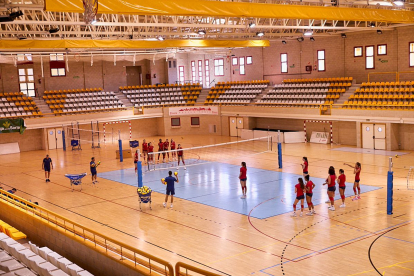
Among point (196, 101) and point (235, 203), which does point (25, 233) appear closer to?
point (235, 203)

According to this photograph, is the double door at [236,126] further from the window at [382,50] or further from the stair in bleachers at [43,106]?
the stair in bleachers at [43,106]

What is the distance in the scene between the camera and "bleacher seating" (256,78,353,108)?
37.0m

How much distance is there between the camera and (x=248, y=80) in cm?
4628

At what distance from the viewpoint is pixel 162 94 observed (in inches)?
1849

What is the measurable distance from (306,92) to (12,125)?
898 inches

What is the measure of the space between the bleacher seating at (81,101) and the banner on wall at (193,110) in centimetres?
456

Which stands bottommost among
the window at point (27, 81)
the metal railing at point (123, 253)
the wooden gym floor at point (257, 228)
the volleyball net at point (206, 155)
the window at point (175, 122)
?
the wooden gym floor at point (257, 228)

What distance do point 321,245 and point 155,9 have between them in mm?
9878

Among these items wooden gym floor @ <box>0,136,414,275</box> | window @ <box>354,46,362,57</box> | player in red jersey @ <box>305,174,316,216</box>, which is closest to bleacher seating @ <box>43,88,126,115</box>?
wooden gym floor @ <box>0,136,414,275</box>

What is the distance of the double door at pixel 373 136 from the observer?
32.2 meters

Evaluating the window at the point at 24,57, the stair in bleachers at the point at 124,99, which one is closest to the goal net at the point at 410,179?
the stair in bleachers at the point at 124,99

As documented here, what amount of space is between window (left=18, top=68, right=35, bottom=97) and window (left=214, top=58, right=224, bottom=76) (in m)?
17.7

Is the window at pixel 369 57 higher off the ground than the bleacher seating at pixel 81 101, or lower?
higher

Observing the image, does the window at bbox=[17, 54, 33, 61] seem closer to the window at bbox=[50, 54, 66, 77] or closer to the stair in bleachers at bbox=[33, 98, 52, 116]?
the stair in bleachers at bbox=[33, 98, 52, 116]
